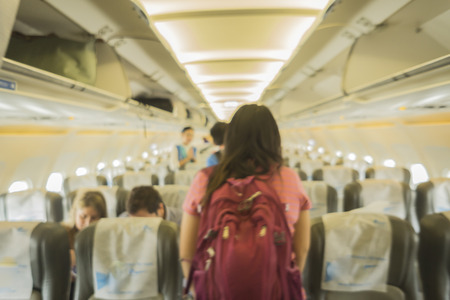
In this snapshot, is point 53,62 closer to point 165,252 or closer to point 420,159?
point 165,252

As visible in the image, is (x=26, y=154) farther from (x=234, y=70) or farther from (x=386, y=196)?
(x=386, y=196)

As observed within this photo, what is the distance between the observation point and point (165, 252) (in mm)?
1769

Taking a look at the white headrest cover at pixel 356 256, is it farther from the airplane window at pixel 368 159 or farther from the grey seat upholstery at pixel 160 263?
the airplane window at pixel 368 159

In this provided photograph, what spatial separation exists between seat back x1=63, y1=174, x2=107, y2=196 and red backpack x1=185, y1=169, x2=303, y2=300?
12.7 ft

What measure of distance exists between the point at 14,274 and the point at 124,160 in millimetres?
10551

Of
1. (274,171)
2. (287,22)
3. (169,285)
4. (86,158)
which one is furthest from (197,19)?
(86,158)

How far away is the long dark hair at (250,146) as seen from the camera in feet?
4.84

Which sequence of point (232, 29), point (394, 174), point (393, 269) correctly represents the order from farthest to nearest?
point (394, 174) → point (232, 29) → point (393, 269)

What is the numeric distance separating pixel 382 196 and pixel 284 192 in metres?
2.43

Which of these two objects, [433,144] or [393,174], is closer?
[393,174]

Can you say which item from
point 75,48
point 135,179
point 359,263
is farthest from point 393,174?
point 75,48

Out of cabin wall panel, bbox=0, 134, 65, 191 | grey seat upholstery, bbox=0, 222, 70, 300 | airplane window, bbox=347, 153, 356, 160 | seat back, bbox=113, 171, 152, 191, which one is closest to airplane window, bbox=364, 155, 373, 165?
airplane window, bbox=347, 153, 356, 160

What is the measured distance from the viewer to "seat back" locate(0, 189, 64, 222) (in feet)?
11.5

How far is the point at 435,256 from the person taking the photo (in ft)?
4.90
